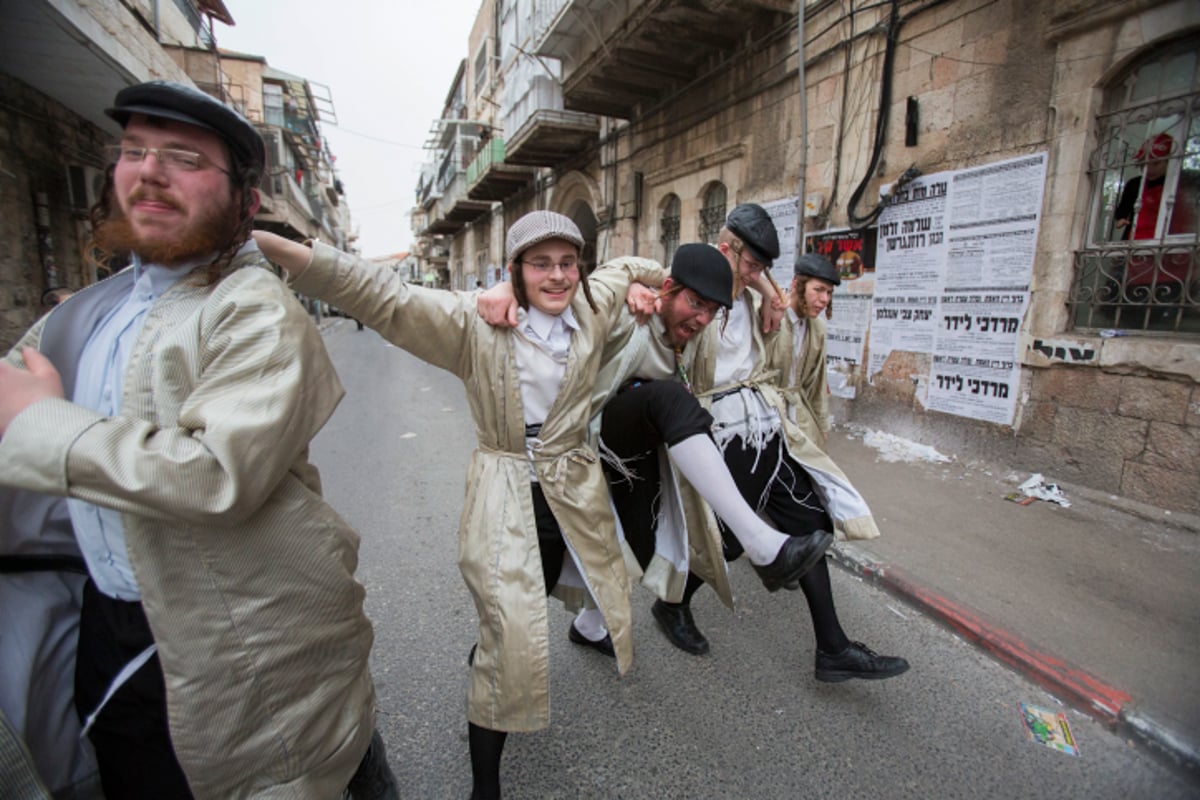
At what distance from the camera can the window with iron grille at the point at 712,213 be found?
884 cm

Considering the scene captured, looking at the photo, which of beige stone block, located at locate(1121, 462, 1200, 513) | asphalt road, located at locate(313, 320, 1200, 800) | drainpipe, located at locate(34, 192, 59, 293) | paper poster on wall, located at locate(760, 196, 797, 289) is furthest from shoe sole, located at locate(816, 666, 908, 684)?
drainpipe, located at locate(34, 192, 59, 293)

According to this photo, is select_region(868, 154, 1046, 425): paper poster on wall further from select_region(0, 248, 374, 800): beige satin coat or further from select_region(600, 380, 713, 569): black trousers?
select_region(0, 248, 374, 800): beige satin coat

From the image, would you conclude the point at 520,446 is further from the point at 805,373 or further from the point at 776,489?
the point at 805,373

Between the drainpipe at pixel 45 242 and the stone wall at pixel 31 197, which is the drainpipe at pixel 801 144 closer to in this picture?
the stone wall at pixel 31 197

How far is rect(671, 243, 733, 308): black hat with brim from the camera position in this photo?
1.94 m

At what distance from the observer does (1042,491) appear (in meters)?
4.54

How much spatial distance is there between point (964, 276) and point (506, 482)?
5231mm

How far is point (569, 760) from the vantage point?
2.04 metres

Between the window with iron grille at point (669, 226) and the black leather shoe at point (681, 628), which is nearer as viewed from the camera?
the black leather shoe at point (681, 628)

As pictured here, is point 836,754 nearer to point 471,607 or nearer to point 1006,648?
point 1006,648

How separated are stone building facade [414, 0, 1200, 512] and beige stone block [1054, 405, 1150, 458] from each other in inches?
0.5

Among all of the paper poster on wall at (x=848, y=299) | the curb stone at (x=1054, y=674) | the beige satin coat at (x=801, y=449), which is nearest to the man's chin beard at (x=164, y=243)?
the beige satin coat at (x=801, y=449)

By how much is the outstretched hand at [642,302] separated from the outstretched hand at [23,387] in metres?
1.59

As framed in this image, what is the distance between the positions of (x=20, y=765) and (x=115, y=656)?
0.21 metres
